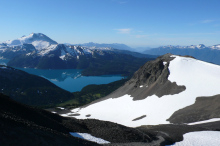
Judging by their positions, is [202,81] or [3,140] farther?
[202,81]

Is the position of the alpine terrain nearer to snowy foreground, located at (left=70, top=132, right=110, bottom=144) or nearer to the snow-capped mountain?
the snow-capped mountain

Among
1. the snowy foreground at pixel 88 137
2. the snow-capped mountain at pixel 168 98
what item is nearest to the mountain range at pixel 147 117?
the snow-capped mountain at pixel 168 98

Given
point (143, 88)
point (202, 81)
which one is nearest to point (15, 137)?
point (202, 81)

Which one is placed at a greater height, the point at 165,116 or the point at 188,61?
the point at 188,61

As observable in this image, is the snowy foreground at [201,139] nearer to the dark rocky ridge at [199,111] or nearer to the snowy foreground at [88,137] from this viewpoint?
the snowy foreground at [88,137]

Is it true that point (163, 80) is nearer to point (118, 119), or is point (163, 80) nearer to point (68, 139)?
point (118, 119)

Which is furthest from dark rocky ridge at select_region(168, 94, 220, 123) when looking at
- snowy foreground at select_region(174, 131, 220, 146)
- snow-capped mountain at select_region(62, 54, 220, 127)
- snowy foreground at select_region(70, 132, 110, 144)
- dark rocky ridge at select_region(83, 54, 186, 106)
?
snowy foreground at select_region(70, 132, 110, 144)
